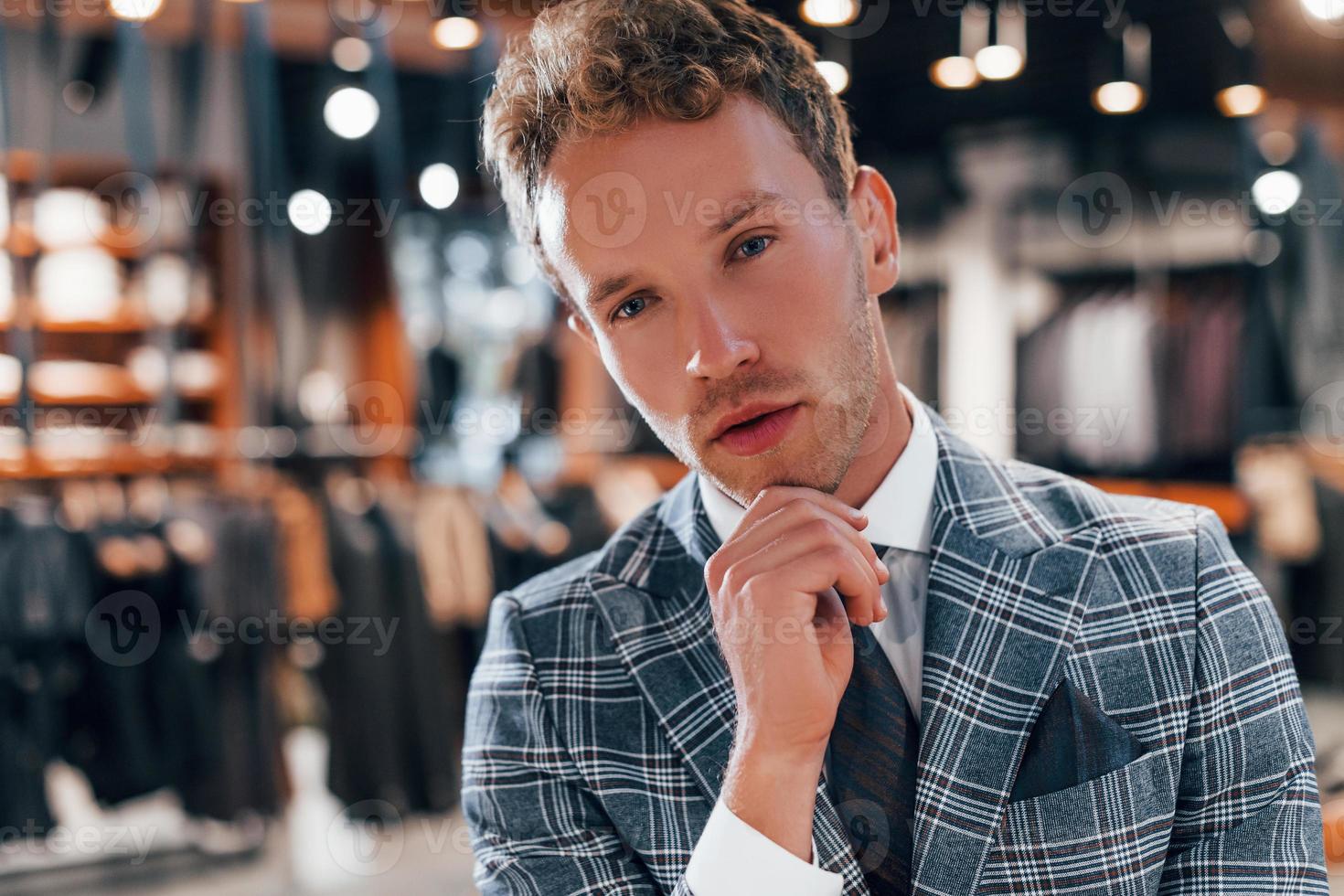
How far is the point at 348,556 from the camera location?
332 centimetres

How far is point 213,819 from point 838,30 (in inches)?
114

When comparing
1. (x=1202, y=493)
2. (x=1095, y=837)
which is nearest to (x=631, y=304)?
(x=1095, y=837)

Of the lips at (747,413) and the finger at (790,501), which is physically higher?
the lips at (747,413)

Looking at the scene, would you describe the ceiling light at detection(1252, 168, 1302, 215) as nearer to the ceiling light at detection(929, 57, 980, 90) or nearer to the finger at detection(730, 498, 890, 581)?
the ceiling light at detection(929, 57, 980, 90)

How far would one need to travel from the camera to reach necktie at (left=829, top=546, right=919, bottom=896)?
38.6 inches

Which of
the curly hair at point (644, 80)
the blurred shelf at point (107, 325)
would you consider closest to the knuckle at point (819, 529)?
the curly hair at point (644, 80)

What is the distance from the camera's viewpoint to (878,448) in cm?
114

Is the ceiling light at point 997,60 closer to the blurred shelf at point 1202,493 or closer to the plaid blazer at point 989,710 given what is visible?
the blurred shelf at point 1202,493

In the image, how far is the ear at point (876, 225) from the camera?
3.88ft

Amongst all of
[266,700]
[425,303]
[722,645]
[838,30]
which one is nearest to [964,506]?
[722,645]

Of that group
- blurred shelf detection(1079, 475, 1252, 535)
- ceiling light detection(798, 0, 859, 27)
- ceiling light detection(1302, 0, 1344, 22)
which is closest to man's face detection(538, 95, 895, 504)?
ceiling light detection(798, 0, 859, 27)

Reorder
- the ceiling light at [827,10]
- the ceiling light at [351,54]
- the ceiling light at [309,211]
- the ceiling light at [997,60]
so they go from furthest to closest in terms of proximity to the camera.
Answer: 1. the ceiling light at [309,211]
2. the ceiling light at [351,54]
3. the ceiling light at [997,60]
4. the ceiling light at [827,10]

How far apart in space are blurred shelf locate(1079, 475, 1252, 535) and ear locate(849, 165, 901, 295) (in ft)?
7.44

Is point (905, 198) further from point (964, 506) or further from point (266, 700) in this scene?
point (964, 506)
